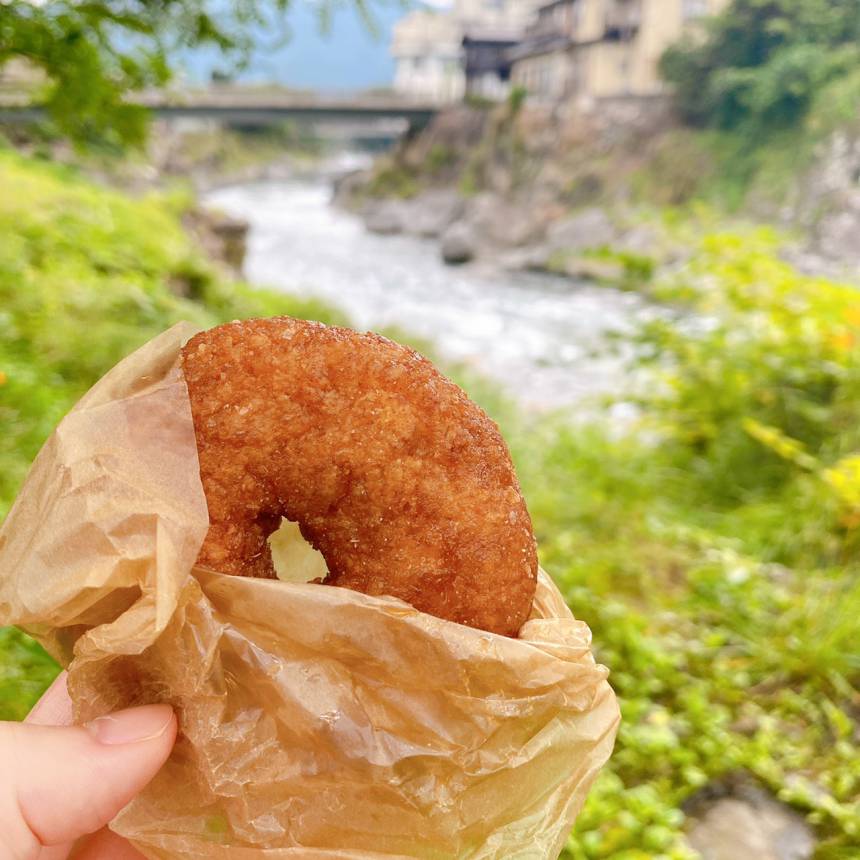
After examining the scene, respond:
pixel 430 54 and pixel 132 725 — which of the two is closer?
pixel 132 725

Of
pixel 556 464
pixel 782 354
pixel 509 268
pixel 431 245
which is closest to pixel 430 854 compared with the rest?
pixel 782 354

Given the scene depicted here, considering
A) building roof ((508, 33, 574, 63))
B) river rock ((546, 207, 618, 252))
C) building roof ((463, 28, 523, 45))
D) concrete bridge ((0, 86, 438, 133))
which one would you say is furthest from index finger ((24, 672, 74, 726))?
building roof ((463, 28, 523, 45))

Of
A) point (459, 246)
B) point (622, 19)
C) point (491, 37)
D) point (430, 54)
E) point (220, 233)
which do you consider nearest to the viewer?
point (220, 233)

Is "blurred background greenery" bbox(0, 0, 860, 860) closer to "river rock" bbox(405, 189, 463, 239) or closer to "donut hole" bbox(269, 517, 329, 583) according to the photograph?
"donut hole" bbox(269, 517, 329, 583)

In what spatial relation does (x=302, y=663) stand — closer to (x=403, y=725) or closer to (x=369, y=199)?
(x=403, y=725)

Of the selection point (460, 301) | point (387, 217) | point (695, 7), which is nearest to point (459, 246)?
point (460, 301)

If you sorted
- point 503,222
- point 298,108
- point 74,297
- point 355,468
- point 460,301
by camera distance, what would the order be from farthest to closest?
point 298,108, point 503,222, point 460,301, point 74,297, point 355,468

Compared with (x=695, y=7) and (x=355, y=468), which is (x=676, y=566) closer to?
(x=355, y=468)
